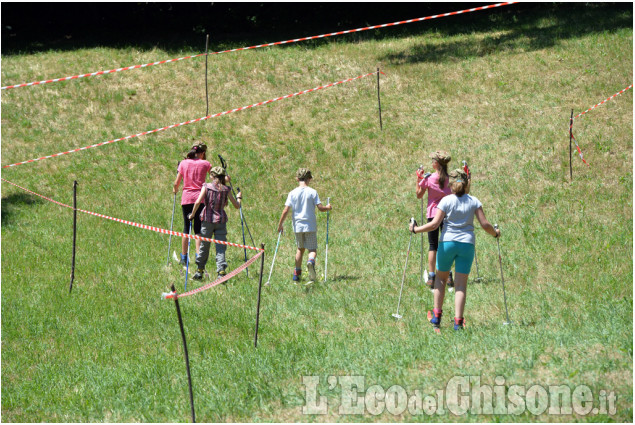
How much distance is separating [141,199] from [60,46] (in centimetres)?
1134

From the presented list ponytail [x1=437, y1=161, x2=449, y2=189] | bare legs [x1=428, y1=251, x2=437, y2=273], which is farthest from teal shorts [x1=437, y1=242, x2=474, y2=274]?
bare legs [x1=428, y1=251, x2=437, y2=273]

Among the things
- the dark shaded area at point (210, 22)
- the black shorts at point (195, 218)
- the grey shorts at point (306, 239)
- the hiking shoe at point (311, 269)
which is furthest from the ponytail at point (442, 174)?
the dark shaded area at point (210, 22)

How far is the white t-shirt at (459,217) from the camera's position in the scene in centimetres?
Result: 784

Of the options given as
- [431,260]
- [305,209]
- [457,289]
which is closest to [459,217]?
[457,289]

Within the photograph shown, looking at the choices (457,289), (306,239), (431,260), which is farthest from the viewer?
(306,239)

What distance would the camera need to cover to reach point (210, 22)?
27172 millimetres

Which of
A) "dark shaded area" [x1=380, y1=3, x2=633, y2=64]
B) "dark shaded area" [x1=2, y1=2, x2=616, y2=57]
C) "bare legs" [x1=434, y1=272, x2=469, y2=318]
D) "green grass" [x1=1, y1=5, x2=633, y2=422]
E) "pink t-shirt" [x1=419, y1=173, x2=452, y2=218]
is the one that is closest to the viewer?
"green grass" [x1=1, y1=5, x2=633, y2=422]

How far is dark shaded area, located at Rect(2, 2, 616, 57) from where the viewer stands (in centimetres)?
2411

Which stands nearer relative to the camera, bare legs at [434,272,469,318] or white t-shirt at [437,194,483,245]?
white t-shirt at [437,194,483,245]

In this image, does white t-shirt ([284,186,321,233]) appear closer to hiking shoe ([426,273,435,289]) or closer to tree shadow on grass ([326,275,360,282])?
tree shadow on grass ([326,275,360,282])

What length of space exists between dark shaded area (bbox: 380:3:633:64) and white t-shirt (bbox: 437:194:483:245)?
14.0 m

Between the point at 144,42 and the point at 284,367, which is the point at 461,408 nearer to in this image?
the point at 284,367

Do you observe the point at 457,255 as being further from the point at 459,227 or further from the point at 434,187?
the point at 434,187

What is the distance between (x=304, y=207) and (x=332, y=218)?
405cm
